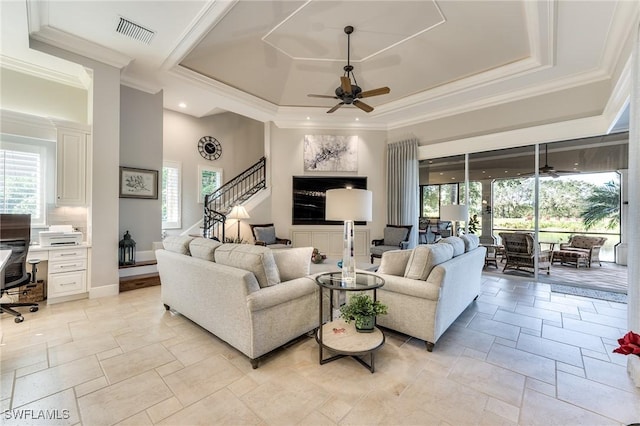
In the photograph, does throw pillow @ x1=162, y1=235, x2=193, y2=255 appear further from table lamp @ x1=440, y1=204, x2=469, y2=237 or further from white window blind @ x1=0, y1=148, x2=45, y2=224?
table lamp @ x1=440, y1=204, x2=469, y2=237

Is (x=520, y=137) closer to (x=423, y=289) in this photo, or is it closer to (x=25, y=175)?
(x=423, y=289)

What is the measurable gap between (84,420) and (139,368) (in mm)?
536

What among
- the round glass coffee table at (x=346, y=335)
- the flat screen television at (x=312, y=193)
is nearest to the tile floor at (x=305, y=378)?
the round glass coffee table at (x=346, y=335)

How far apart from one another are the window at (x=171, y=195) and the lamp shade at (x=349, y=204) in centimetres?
603

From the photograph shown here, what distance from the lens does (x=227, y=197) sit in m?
7.90

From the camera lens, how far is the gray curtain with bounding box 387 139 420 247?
21.0 feet

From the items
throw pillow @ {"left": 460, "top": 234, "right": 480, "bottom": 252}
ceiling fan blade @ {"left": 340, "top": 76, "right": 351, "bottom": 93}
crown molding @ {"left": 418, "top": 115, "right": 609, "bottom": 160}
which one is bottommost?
throw pillow @ {"left": 460, "top": 234, "right": 480, "bottom": 252}

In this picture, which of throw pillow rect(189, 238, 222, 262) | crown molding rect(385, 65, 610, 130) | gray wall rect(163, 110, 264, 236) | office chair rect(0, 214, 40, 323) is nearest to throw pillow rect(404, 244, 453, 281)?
throw pillow rect(189, 238, 222, 262)

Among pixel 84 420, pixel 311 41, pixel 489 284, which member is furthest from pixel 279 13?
pixel 489 284

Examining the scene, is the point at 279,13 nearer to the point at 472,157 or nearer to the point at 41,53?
the point at 41,53

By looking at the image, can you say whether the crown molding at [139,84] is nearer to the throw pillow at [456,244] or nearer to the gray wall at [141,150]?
the gray wall at [141,150]

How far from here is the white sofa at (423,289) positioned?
2.43 meters

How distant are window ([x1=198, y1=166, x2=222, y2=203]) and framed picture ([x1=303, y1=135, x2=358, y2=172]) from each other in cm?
293

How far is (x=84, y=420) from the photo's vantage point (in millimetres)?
1623
